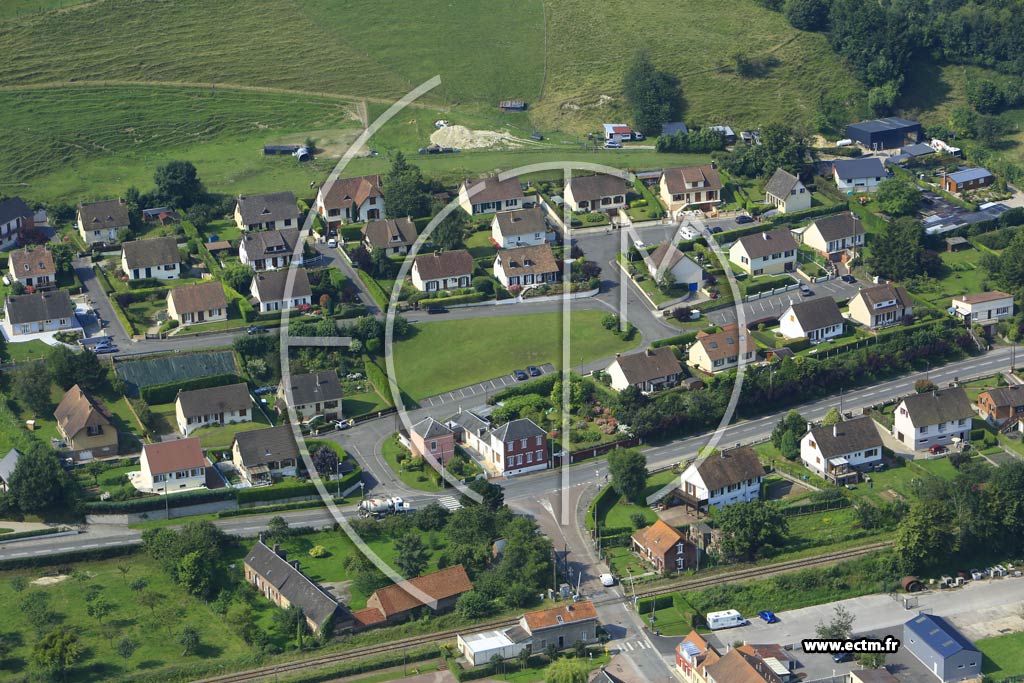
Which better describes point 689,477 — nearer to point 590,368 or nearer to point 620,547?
point 620,547

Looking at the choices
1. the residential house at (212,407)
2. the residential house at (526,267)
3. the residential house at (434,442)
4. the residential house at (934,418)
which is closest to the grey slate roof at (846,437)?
the residential house at (934,418)

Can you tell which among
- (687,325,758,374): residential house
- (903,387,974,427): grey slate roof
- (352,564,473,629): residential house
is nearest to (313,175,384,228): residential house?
(687,325,758,374): residential house

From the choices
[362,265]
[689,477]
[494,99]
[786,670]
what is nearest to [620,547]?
[689,477]

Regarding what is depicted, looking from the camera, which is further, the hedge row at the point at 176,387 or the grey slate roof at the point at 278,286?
the grey slate roof at the point at 278,286

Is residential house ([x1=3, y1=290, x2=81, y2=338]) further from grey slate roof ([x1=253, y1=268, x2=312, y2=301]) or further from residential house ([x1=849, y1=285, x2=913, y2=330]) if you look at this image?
residential house ([x1=849, y1=285, x2=913, y2=330])

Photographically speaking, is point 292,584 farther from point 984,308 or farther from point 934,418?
point 984,308

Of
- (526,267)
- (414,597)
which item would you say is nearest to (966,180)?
(526,267)

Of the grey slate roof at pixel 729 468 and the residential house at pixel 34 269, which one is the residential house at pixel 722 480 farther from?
the residential house at pixel 34 269
